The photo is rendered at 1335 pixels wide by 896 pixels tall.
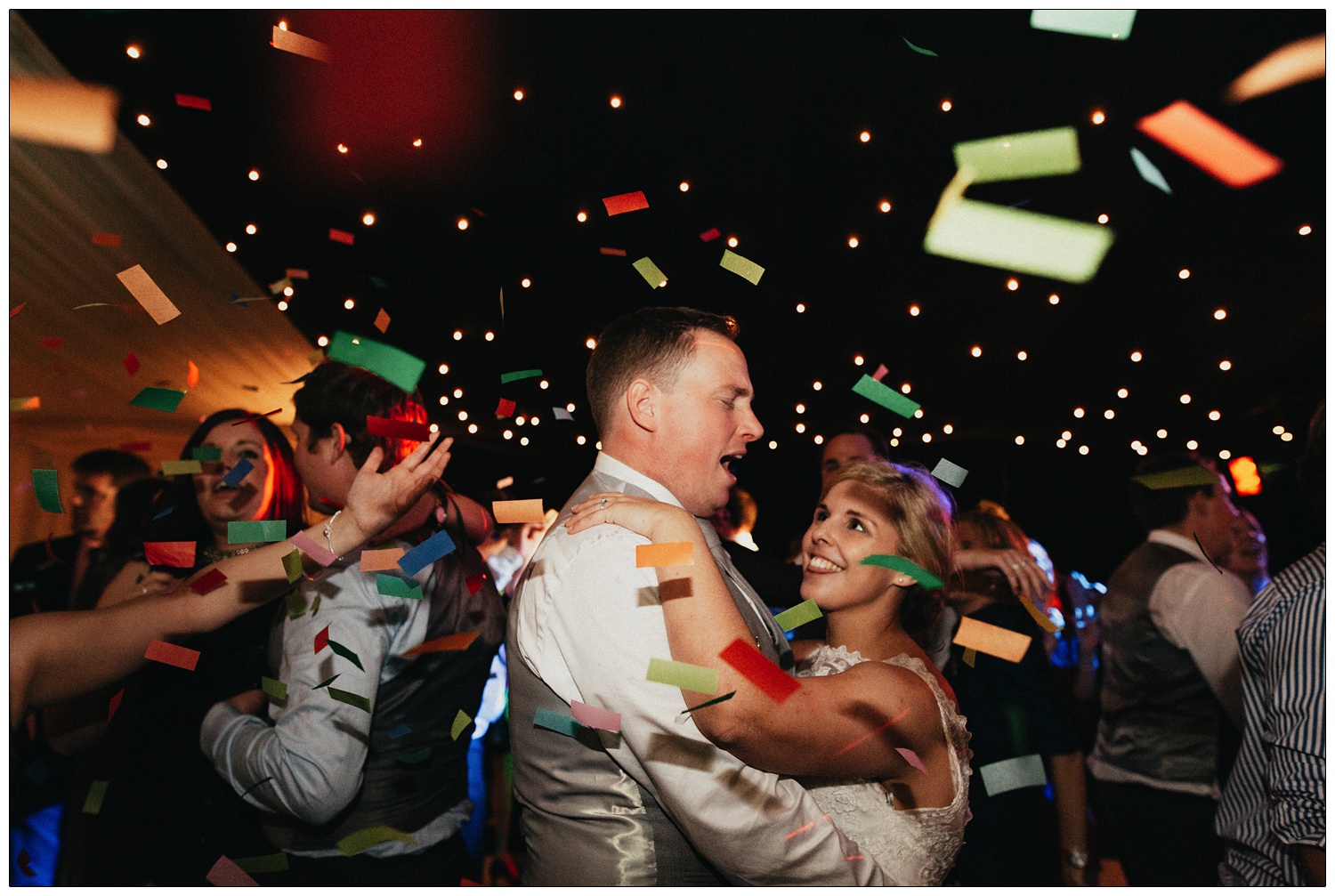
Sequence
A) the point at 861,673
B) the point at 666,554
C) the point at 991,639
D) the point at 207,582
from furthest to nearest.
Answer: the point at 991,639 → the point at 207,582 → the point at 861,673 → the point at 666,554

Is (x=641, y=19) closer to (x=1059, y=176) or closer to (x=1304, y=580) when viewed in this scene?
(x=1059, y=176)

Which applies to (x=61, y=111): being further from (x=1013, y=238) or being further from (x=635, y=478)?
(x=1013, y=238)

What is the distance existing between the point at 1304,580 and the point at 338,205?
3389 millimetres

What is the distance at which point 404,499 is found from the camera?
1548mm

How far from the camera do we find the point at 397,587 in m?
1.83

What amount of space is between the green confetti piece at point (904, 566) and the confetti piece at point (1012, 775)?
1.46ft

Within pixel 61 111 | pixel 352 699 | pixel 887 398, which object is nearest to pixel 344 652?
pixel 352 699

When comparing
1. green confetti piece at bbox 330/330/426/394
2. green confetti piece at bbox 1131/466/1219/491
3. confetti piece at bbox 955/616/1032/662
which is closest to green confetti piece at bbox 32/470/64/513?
green confetti piece at bbox 330/330/426/394

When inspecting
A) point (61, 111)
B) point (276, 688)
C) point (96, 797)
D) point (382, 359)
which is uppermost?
point (61, 111)

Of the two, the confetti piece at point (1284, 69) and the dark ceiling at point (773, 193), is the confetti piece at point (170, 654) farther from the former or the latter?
the confetti piece at point (1284, 69)

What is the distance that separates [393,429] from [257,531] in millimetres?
517

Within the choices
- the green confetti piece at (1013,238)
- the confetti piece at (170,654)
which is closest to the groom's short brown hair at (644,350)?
the confetti piece at (170,654)

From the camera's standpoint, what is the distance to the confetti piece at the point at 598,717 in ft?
4.09

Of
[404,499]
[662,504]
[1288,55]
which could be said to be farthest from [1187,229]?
[404,499]
